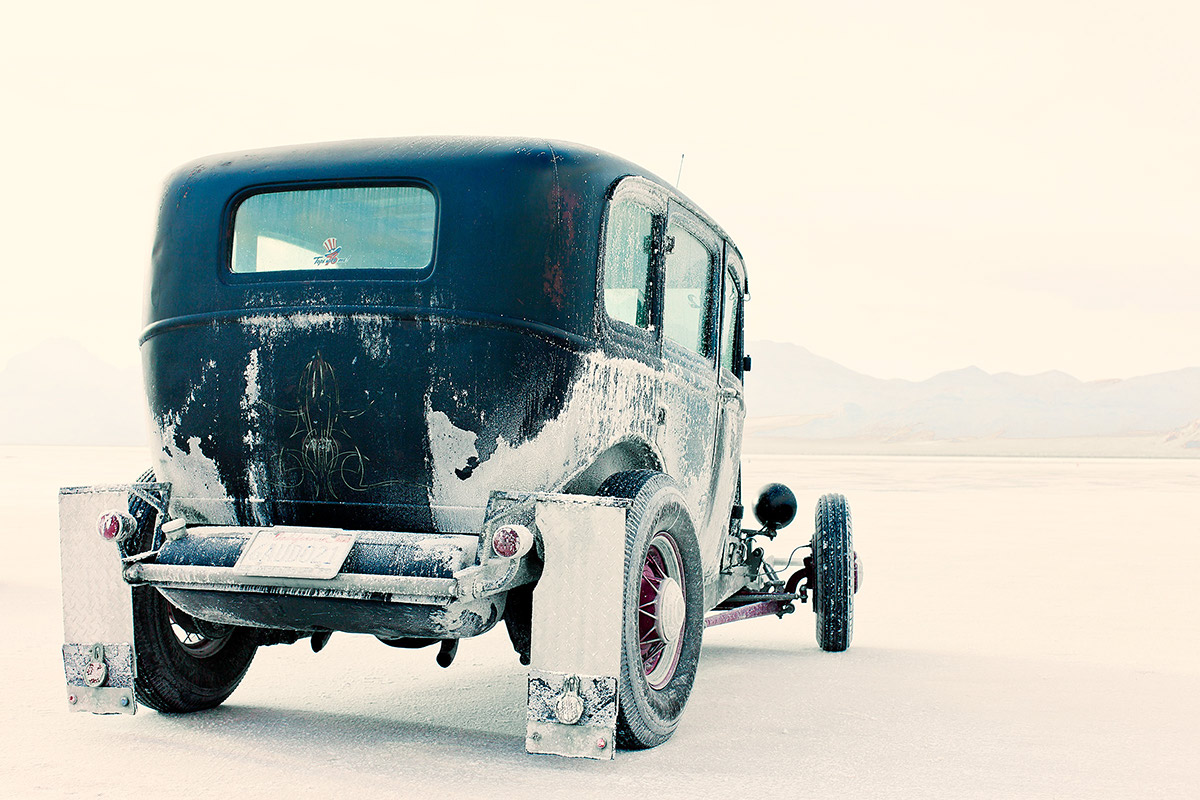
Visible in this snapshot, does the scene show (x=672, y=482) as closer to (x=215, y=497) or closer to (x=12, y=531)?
(x=215, y=497)

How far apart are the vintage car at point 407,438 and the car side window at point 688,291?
299mm

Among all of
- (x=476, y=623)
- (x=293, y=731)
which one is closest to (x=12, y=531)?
(x=293, y=731)

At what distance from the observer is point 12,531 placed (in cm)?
1401

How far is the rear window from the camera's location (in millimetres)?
4215

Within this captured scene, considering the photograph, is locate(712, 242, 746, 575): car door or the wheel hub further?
locate(712, 242, 746, 575): car door

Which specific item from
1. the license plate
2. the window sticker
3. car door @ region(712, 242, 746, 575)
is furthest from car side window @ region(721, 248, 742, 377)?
the license plate

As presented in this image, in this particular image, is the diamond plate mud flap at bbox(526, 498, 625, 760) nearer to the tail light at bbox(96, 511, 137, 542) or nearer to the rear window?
the rear window

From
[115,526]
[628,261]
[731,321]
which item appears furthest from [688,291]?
[115,526]

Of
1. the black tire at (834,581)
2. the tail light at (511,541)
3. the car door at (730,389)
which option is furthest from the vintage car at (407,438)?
the black tire at (834,581)

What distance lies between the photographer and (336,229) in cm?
434

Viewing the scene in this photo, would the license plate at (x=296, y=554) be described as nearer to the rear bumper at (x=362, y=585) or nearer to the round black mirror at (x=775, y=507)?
the rear bumper at (x=362, y=585)

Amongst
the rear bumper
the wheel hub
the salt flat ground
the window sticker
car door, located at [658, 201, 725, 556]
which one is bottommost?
the salt flat ground

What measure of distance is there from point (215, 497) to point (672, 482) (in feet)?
5.61

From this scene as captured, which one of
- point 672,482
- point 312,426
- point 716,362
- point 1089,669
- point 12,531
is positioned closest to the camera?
point 312,426
